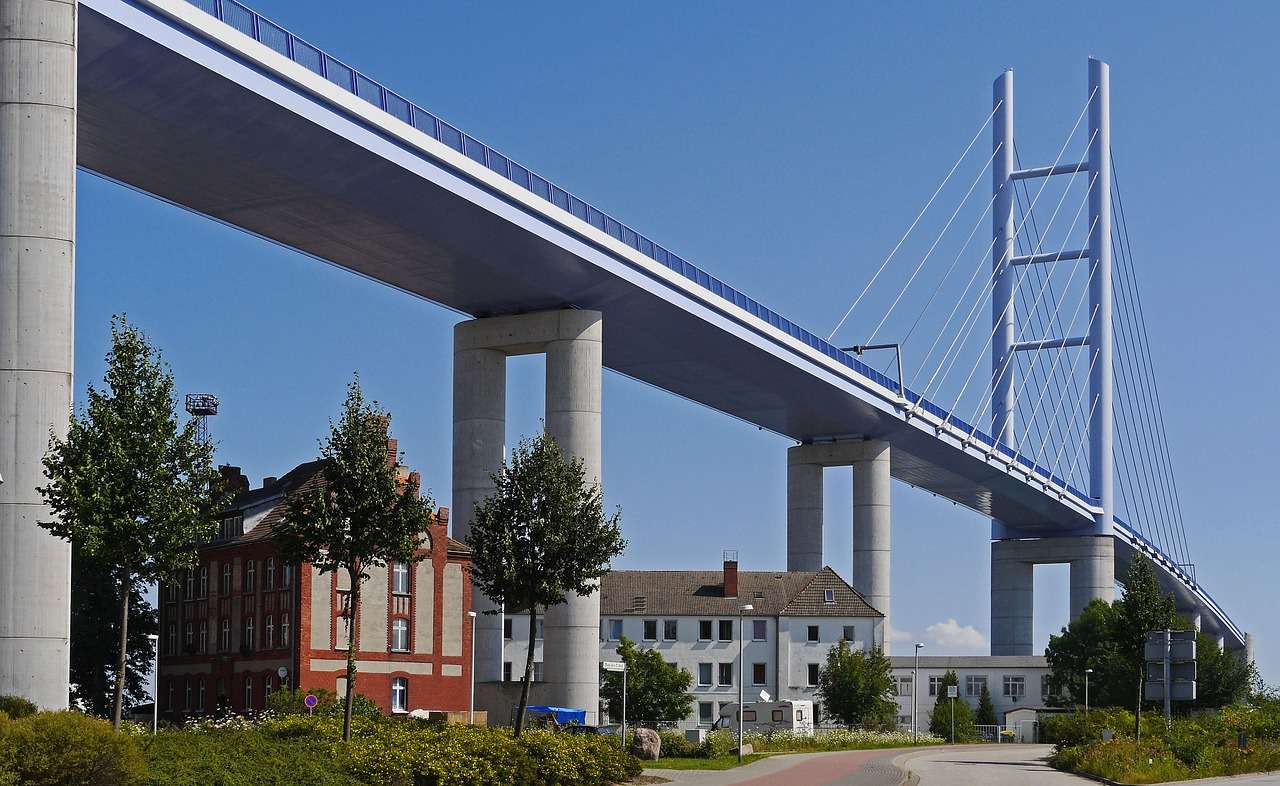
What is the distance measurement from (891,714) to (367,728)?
53331mm

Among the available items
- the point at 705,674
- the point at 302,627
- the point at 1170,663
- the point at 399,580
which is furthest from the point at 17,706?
the point at 705,674

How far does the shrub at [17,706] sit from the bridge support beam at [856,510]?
62.0 metres

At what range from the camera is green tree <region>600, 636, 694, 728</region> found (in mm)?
79375

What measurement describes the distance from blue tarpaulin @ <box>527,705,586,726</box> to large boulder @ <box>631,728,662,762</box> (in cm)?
917

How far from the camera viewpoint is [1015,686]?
361ft

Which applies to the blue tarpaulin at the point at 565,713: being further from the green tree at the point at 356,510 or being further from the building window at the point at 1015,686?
the building window at the point at 1015,686

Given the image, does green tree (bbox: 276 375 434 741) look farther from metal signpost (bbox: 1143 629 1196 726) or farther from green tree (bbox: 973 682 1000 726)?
green tree (bbox: 973 682 1000 726)

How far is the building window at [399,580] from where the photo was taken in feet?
211

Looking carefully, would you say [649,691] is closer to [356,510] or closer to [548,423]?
[548,423]

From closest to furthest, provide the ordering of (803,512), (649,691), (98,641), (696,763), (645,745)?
(645,745) → (696,763) → (98,641) → (649,691) → (803,512)

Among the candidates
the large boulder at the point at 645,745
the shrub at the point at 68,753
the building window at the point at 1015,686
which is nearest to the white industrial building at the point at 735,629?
the building window at the point at 1015,686

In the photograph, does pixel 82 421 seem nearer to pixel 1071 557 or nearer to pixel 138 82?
pixel 138 82

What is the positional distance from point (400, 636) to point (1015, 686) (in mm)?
58016

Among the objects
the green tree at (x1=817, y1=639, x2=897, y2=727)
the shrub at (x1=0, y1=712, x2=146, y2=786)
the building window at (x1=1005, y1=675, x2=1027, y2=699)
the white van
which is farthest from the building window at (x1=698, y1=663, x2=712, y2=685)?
the shrub at (x1=0, y1=712, x2=146, y2=786)
